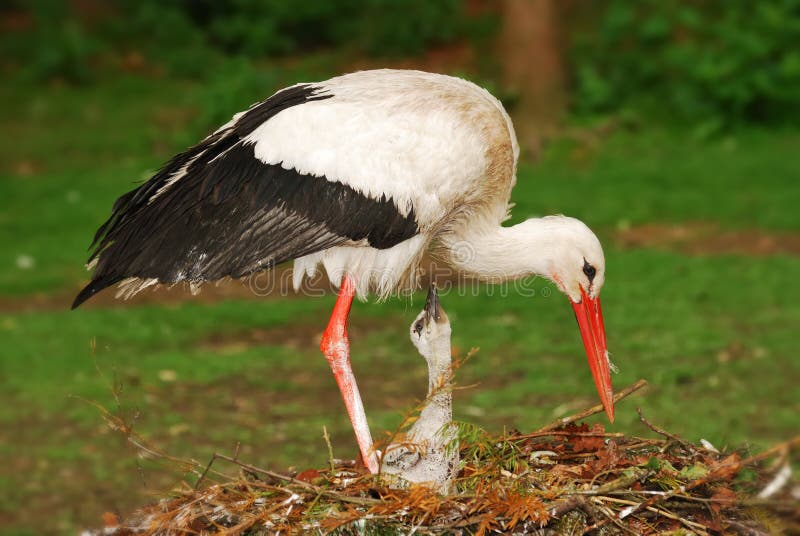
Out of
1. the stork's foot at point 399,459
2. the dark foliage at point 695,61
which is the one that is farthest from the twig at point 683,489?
the dark foliage at point 695,61

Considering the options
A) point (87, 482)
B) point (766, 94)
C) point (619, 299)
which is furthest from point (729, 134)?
point (87, 482)

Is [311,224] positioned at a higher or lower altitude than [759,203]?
higher

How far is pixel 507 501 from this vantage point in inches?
167

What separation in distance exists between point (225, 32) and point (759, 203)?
9173 millimetres

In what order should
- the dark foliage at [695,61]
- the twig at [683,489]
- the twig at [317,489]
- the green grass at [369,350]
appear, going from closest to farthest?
the twig at [683,489] < the twig at [317,489] < the green grass at [369,350] < the dark foliage at [695,61]

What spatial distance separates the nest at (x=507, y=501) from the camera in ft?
13.8

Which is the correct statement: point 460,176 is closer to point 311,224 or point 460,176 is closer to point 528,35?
point 311,224

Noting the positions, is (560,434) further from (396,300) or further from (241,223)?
(396,300)

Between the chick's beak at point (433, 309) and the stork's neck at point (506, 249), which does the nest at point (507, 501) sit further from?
the stork's neck at point (506, 249)

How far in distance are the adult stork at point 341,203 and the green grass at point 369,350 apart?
0.60m

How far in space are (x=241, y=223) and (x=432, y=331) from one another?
0.94 metres

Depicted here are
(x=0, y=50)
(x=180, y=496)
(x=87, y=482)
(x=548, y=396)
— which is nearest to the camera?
(x=180, y=496)

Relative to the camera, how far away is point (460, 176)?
496 cm

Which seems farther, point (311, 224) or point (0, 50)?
point (0, 50)
